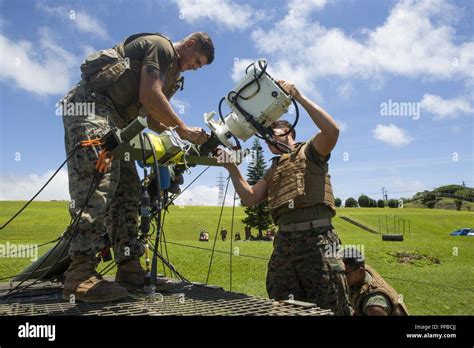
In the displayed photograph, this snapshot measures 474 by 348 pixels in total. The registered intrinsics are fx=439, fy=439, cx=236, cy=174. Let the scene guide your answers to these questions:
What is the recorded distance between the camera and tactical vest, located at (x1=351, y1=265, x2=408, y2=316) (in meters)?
3.98

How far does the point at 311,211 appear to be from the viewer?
3924 mm

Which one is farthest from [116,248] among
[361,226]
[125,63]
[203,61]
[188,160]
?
[361,226]

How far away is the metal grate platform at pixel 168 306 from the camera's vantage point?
2582mm

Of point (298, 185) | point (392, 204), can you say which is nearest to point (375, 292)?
point (298, 185)

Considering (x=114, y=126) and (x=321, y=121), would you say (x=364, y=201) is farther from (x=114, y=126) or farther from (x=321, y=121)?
(x=114, y=126)

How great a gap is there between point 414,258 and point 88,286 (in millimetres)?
14368

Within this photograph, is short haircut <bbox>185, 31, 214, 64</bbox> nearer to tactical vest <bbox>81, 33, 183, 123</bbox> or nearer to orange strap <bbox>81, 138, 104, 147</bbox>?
tactical vest <bbox>81, 33, 183, 123</bbox>

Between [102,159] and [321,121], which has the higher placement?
[321,121]

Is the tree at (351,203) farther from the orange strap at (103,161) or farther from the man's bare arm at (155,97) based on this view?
the orange strap at (103,161)

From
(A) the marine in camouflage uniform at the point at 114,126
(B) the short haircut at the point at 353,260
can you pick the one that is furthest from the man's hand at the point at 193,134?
(B) the short haircut at the point at 353,260

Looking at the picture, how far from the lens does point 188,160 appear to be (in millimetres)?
3668

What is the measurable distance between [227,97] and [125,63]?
3.04ft

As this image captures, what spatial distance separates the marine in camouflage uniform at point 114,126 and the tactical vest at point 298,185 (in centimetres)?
90
